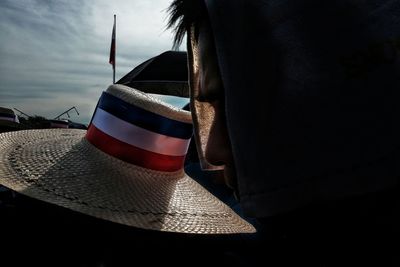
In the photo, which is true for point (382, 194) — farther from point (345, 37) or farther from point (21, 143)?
point (21, 143)

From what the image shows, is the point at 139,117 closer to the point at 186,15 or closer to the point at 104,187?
the point at 104,187

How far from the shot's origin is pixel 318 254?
1023 mm

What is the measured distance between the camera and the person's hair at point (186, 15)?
0.95 m

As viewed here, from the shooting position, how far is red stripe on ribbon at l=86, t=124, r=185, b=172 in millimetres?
1322

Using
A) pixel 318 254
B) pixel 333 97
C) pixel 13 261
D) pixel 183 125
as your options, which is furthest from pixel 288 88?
pixel 13 261

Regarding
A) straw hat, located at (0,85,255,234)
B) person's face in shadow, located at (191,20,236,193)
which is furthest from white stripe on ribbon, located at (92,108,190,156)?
person's face in shadow, located at (191,20,236,193)

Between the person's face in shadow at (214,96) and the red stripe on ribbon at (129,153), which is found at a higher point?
the person's face in shadow at (214,96)

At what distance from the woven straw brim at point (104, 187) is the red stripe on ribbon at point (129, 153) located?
22 mm

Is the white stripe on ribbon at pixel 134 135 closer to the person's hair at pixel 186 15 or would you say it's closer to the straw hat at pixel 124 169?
the straw hat at pixel 124 169

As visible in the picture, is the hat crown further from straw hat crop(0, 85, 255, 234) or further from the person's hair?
the person's hair

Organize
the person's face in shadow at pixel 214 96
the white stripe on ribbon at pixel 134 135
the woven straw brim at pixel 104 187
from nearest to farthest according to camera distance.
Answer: the person's face in shadow at pixel 214 96
the woven straw brim at pixel 104 187
the white stripe on ribbon at pixel 134 135

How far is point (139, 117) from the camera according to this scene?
1324 millimetres

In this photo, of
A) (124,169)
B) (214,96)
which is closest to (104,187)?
(124,169)

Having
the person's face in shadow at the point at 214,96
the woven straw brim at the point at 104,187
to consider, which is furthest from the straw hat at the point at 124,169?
the person's face in shadow at the point at 214,96
